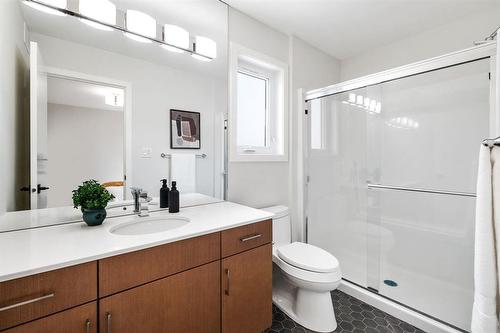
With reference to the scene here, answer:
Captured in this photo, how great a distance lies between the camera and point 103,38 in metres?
1.39

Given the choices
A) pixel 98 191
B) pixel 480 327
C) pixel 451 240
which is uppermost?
pixel 98 191

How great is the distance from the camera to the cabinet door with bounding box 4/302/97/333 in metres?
0.77

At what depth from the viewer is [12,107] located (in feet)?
3.85

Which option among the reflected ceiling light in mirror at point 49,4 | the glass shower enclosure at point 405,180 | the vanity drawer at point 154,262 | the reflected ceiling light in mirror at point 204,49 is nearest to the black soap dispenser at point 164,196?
the vanity drawer at point 154,262

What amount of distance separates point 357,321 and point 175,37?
2.42m

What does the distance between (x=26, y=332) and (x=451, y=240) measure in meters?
2.49

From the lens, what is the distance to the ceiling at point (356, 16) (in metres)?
1.84

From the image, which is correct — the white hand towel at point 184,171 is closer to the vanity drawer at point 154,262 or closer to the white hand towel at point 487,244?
the vanity drawer at point 154,262

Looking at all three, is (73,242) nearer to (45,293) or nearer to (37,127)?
(45,293)

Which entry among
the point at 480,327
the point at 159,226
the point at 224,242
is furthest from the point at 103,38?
the point at 480,327

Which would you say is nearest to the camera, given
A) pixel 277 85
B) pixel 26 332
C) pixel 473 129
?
pixel 26 332

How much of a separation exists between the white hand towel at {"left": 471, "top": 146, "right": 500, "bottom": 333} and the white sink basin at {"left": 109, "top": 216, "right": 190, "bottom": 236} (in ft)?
4.96

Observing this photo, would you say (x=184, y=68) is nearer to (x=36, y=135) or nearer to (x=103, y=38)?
(x=103, y=38)

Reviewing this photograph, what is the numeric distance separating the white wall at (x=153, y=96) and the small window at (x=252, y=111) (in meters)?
0.33
